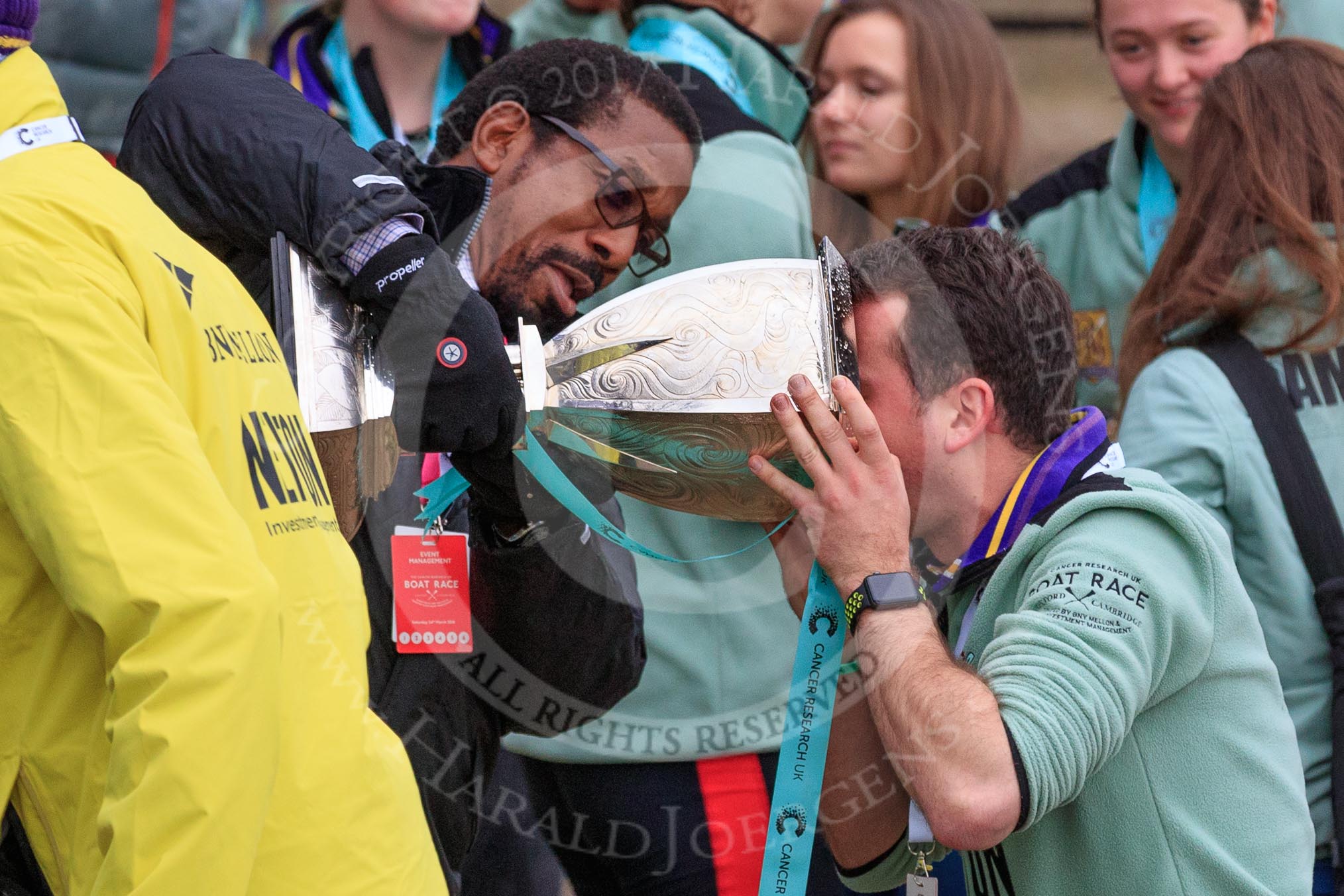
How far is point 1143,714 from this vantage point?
1.67 metres

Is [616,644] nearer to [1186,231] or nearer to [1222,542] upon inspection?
[1222,542]

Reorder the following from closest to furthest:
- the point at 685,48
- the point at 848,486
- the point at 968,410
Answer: the point at 848,486 < the point at 968,410 < the point at 685,48

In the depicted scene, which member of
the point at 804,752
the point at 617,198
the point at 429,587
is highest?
the point at 617,198

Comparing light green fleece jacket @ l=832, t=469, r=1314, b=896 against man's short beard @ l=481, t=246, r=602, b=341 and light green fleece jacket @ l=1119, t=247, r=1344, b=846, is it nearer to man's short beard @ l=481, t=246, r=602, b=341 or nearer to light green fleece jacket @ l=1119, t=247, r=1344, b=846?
light green fleece jacket @ l=1119, t=247, r=1344, b=846

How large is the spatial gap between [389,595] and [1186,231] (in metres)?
1.55

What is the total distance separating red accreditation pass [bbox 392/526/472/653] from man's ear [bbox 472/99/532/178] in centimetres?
59

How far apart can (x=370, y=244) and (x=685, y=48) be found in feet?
4.40

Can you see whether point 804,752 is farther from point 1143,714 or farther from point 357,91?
point 357,91

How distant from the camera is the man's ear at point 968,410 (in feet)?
6.15

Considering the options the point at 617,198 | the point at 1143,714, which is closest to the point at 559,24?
the point at 617,198

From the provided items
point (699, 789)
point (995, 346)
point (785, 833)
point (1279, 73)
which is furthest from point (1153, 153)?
point (785, 833)

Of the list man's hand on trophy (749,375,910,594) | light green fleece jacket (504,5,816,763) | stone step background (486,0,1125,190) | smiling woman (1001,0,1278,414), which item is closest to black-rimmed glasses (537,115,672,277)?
light green fleece jacket (504,5,816,763)

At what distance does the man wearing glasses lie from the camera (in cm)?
150

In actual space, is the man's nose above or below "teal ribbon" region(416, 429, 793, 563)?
above
